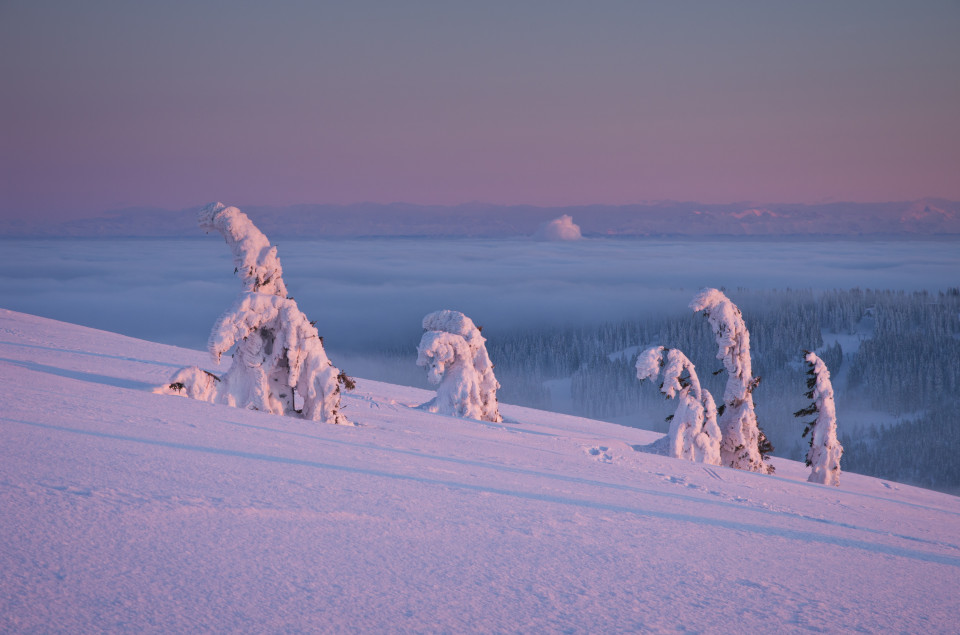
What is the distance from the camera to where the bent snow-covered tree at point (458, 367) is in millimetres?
18156

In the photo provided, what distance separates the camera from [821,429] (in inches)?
726

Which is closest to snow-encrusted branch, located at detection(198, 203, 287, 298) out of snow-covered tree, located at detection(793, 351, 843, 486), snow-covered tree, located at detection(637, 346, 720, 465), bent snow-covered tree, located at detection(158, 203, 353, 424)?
bent snow-covered tree, located at detection(158, 203, 353, 424)

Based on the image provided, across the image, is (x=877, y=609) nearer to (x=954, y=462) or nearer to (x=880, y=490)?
(x=880, y=490)

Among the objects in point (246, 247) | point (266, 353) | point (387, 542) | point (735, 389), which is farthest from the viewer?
point (735, 389)

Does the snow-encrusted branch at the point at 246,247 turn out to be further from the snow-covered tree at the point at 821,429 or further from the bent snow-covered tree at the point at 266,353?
the snow-covered tree at the point at 821,429

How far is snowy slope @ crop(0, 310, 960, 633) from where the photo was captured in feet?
11.1

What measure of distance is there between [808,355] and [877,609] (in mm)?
15293

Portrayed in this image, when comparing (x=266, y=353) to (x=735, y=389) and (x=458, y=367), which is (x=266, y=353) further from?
(x=735, y=389)

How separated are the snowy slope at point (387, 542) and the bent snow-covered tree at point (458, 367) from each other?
9.64 metres

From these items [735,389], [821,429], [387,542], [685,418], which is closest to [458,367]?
[685,418]

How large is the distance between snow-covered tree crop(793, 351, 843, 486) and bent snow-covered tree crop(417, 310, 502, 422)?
862 centimetres

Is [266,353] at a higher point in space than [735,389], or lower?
higher

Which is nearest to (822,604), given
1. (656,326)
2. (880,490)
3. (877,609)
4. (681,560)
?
(877,609)

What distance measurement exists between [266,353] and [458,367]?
7.60 meters
